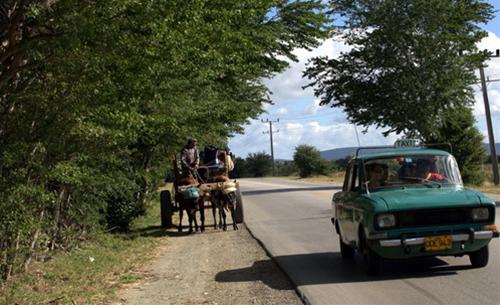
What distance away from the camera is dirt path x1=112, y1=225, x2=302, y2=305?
8.24m

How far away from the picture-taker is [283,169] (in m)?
104

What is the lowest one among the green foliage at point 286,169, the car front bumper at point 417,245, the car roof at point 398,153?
the car front bumper at point 417,245

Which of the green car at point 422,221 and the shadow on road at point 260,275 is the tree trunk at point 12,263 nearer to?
the shadow on road at point 260,275

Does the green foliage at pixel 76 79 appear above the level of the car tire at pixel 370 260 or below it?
above

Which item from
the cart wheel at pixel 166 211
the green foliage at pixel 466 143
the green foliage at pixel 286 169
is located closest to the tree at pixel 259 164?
the green foliage at pixel 286 169

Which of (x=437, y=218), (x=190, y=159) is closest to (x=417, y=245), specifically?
(x=437, y=218)

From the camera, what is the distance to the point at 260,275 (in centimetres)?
975

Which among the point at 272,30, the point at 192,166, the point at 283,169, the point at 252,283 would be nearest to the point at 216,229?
the point at 192,166

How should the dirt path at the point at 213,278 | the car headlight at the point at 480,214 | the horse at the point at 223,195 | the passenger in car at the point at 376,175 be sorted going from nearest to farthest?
the dirt path at the point at 213,278
the car headlight at the point at 480,214
the passenger in car at the point at 376,175
the horse at the point at 223,195

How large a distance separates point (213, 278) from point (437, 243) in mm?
3322

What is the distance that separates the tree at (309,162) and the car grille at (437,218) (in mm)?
73233

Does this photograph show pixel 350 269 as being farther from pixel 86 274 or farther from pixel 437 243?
pixel 86 274

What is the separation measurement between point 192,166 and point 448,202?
9.07 m

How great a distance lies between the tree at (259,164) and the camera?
10300 cm
